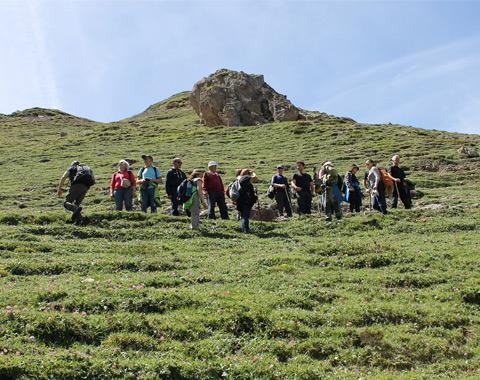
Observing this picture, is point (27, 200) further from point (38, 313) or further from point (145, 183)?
point (38, 313)

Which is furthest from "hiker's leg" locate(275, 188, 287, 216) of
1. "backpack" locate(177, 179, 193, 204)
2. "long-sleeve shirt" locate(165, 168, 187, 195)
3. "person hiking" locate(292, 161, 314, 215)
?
"backpack" locate(177, 179, 193, 204)

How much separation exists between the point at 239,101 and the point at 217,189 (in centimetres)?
6478

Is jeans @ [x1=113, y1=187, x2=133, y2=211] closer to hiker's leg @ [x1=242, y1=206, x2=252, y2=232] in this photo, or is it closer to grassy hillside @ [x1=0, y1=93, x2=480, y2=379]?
grassy hillside @ [x1=0, y1=93, x2=480, y2=379]

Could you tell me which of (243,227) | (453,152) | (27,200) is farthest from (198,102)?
(243,227)

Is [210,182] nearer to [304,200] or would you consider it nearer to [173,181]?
[173,181]

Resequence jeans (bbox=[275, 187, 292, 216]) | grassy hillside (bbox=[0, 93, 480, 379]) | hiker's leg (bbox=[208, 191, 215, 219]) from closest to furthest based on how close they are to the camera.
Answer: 1. grassy hillside (bbox=[0, 93, 480, 379])
2. hiker's leg (bbox=[208, 191, 215, 219])
3. jeans (bbox=[275, 187, 292, 216])

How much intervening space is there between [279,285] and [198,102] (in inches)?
3146

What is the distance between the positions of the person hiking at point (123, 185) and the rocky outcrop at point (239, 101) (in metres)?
58.3

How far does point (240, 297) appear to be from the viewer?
362 inches

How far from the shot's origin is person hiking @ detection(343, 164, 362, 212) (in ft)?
63.5

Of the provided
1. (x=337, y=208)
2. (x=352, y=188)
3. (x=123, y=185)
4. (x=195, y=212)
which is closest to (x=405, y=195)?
(x=352, y=188)

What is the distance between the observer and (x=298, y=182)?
753 inches

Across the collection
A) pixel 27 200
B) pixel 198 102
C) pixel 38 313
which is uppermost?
pixel 198 102

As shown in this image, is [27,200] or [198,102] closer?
[27,200]
